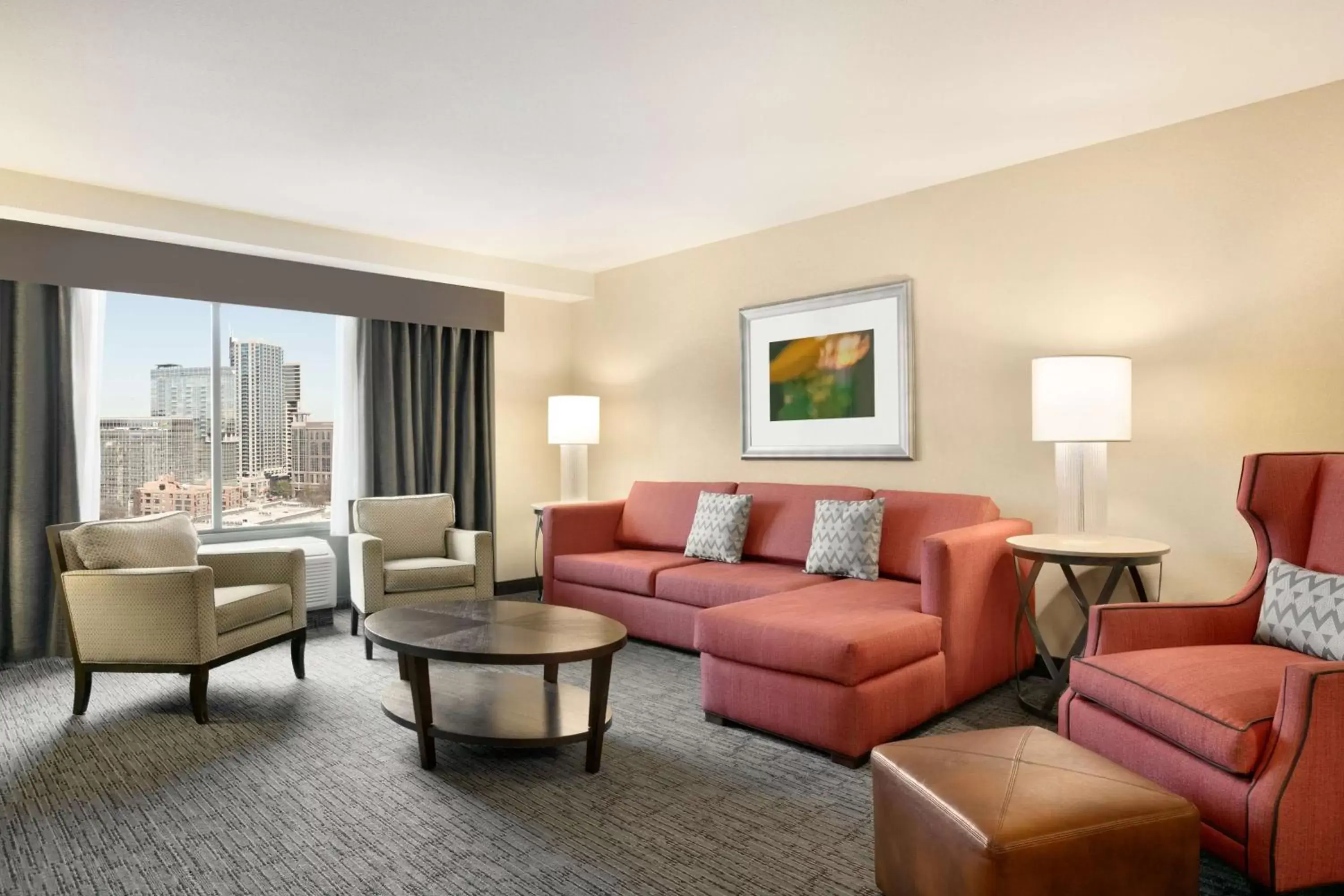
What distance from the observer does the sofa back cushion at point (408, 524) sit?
192 inches

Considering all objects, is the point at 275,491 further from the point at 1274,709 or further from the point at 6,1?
the point at 1274,709

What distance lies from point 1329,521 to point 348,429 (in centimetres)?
529

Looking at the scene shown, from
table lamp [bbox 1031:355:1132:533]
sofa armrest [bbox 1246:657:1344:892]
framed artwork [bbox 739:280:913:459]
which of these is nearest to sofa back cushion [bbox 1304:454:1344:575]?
table lamp [bbox 1031:355:1132:533]

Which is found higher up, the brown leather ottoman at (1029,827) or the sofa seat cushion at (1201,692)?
the sofa seat cushion at (1201,692)

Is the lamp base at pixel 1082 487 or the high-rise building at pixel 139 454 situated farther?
the high-rise building at pixel 139 454

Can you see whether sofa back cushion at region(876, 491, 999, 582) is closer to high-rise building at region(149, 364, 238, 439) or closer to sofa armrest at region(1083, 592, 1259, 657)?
sofa armrest at region(1083, 592, 1259, 657)

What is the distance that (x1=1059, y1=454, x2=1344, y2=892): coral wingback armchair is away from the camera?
187cm

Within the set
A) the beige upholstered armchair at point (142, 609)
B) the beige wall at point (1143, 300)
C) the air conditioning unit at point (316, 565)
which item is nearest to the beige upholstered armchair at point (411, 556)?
the air conditioning unit at point (316, 565)

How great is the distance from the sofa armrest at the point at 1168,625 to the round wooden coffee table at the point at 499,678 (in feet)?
5.15

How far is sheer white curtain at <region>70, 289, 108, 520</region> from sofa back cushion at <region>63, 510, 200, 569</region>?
100 centimetres

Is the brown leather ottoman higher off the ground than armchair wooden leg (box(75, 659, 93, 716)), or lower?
higher

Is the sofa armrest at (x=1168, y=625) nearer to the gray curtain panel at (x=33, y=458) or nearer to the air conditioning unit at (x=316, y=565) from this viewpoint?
the air conditioning unit at (x=316, y=565)

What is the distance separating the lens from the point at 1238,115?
330 cm

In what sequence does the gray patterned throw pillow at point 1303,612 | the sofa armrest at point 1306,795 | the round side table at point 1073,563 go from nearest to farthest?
the sofa armrest at point 1306,795 → the gray patterned throw pillow at point 1303,612 → the round side table at point 1073,563
